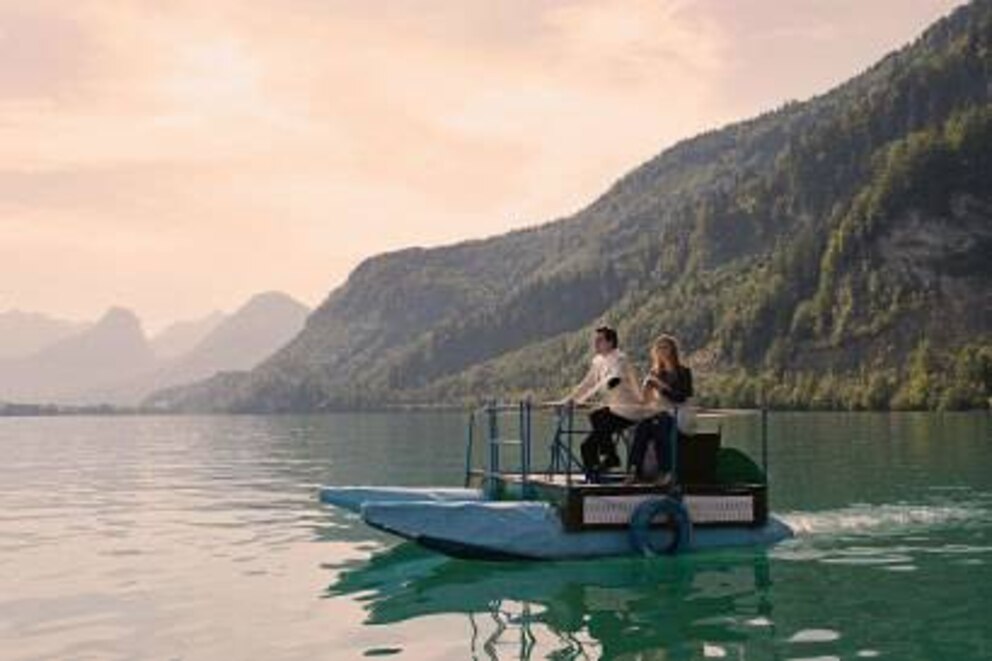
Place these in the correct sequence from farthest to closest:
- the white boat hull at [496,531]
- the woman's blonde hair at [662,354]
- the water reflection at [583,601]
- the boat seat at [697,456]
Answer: the boat seat at [697,456], the woman's blonde hair at [662,354], the white boat hull at [496,531], the water reflection at [583,601]

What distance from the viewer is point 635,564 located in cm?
2141

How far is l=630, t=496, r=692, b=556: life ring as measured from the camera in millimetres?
21516

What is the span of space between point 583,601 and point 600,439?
5.04 m

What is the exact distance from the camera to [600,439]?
2281 centimetres

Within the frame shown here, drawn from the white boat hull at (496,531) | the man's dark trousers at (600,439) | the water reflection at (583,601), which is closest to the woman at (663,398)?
the man's dark trousers at (600,439)

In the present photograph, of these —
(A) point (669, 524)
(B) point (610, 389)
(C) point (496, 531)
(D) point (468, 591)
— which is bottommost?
(D) point (468, 591)

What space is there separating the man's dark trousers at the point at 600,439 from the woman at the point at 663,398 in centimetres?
44

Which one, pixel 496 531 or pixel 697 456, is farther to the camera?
pixel 697 456

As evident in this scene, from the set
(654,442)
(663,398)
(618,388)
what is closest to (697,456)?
(654,442)

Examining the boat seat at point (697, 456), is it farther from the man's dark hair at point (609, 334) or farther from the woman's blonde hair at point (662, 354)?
the man's dark hair at point (609, 334)

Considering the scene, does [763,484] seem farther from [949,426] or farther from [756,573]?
[949,426]

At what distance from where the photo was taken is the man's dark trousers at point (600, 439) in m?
22.5

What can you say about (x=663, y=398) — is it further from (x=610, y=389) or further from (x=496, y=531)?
(x=496, y=531)

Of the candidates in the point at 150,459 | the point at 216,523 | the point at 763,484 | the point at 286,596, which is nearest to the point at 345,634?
the point at 286,596
